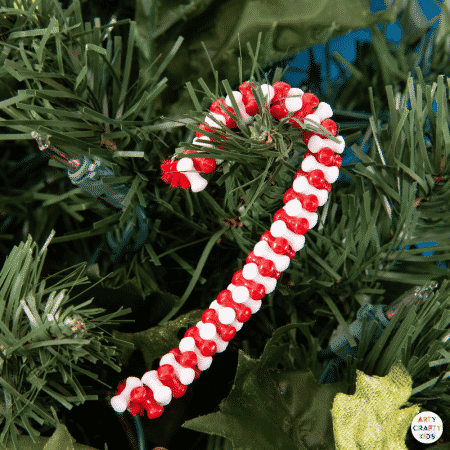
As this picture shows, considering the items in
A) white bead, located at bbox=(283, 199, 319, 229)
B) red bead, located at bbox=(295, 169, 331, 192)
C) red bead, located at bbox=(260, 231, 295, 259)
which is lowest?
red bead, located at bbox=(260, 231, 295, 259)

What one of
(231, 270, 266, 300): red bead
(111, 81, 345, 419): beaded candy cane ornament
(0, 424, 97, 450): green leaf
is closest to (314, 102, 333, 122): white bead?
(111, 81, 345, 419): beaded candy cane ornament

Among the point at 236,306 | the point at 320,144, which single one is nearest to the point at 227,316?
the point at 236,306

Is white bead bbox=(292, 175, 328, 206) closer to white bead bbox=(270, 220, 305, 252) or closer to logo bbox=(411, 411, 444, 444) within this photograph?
white bead bbox=(270, 220, 305, 252)

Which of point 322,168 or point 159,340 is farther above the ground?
point 322,168

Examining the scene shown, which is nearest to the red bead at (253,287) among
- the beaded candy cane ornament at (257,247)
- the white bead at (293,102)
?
the beaded candy cane ornament at (257,247)

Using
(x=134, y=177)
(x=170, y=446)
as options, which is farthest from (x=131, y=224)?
(x=170, y=446)

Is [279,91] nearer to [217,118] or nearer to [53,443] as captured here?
[217,118]

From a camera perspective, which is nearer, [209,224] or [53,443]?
[53,443]
